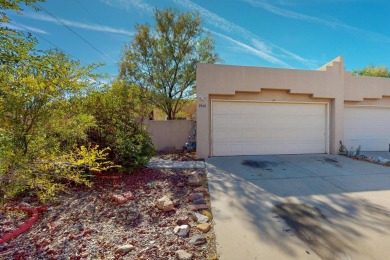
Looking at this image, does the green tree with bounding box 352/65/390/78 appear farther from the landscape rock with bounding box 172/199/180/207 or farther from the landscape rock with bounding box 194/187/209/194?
the landscape rock with bounding box 172/199/180/207

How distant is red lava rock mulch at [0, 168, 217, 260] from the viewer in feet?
7.63

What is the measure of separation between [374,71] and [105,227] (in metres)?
23.0

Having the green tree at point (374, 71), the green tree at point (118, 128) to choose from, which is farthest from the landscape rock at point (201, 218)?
the green tree at point (374, 71)

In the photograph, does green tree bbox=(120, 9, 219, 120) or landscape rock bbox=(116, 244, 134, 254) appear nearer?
landscape rock bbox=(116, 244, 134, 254)

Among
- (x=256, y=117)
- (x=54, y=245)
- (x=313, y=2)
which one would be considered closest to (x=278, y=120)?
(x=256, y=117)

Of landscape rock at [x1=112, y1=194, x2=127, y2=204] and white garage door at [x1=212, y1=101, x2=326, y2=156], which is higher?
white garage door at [x1=212, y1=101, x2=326, y2=156]

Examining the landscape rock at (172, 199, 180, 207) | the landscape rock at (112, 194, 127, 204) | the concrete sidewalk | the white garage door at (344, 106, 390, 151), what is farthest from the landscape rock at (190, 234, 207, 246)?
the white garage door at (344, 106, 390, 151)

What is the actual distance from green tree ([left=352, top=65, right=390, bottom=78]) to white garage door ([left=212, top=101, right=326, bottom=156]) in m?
13.4

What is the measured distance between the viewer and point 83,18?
8469 mm

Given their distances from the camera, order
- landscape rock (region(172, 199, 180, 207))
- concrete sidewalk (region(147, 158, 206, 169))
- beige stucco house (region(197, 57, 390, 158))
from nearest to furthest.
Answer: landscape rock (region(172, 199, 180, 207)), concrete sidewalk (region(147, 158, 206, 169)), beige stucco house (region(197, 57, 390, 158))

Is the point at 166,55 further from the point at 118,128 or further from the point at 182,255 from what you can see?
the point at 182,255

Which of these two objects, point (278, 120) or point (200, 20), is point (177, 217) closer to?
point (278, 120)

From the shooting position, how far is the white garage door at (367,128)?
29.1ft

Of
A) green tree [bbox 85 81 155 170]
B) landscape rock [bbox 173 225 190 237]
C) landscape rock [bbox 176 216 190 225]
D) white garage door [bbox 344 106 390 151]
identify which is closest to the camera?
landscape rock [bbox 173 225 190 237]
